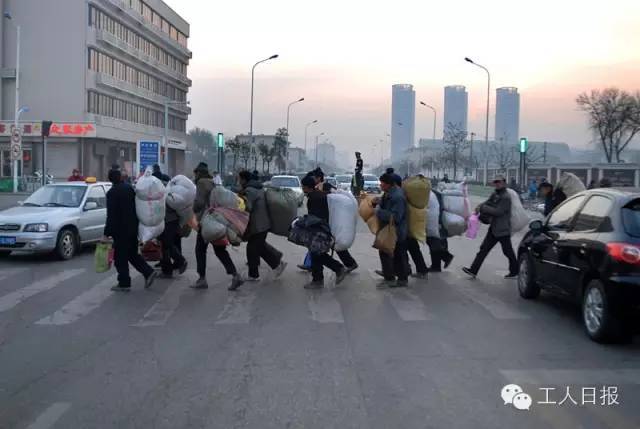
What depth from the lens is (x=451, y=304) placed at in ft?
30.5

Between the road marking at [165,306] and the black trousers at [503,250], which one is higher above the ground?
the black trousers at [503,250]

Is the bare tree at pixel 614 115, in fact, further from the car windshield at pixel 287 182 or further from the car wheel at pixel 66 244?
the car wheel at pixel 66 244

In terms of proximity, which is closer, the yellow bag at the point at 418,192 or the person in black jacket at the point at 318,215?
the person in black jacket at the point at 318,215

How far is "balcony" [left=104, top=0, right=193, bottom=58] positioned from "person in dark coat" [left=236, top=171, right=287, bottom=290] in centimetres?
5358

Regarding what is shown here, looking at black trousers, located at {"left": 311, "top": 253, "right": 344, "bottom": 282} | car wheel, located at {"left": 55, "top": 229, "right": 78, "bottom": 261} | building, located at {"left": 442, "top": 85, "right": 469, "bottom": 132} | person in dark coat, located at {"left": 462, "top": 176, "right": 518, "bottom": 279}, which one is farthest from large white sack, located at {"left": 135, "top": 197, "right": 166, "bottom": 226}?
building, located at {"left": 442, "top": 85, "right": 469, "bottom": 132}

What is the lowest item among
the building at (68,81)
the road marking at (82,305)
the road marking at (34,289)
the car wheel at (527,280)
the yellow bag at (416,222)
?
the road marking at (34,289)

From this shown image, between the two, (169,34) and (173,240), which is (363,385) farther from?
(169,34)

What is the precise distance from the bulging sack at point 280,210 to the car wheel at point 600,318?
481cm

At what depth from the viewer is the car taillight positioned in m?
6.61

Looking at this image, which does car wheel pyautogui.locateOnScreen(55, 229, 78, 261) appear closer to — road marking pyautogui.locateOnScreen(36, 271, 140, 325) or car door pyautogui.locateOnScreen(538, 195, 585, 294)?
road marking pyautogui.locateOnScreen(36, 271, 140, 325)

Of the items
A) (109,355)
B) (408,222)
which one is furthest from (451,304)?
(109,355)

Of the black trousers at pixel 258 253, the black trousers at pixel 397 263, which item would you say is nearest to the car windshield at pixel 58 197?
the black trousers at pixel 258 253

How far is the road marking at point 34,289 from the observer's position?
368 inches

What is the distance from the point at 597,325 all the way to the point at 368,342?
2350 millimetres
